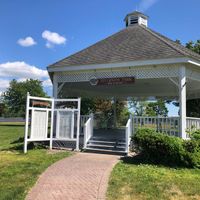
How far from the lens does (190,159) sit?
9633mm

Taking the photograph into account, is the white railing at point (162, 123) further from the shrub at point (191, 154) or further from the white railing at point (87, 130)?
the shrub at point (191, 154)

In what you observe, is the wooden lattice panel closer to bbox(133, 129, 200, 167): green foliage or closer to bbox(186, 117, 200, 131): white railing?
bbox(133, 129, 200, 167): green foliage

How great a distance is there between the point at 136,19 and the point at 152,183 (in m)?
13.3

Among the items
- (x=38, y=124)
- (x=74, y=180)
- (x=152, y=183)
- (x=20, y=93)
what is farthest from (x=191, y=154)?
(x=20, y=93)

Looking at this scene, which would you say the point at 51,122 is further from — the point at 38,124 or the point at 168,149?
the point at 168,149

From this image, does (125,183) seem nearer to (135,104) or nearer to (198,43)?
(198,43)

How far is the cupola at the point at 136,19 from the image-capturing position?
18672 mm

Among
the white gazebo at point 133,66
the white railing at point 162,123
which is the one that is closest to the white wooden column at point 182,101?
the white gazebo at point 133,66

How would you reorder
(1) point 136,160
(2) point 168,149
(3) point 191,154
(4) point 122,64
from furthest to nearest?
(4) point 122,64
(1) point 136,160
(2) point 168,149
(3) point 191,154

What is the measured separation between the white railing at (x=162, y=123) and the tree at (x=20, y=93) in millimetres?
51859

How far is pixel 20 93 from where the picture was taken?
63.4 metres

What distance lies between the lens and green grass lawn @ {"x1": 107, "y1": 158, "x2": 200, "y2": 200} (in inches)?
262

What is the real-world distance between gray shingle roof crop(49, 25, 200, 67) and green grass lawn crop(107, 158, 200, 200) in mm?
5047

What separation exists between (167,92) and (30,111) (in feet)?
40.1
